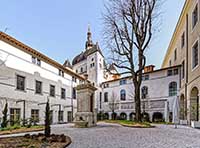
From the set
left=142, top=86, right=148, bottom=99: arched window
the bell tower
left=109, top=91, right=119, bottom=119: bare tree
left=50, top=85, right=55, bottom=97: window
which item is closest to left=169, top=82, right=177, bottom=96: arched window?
left=142, top=86, right=148, bottom=99: arched window

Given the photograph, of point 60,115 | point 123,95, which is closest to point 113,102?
point 123,95

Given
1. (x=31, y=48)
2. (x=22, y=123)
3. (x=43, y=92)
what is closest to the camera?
(x=22, y=123)

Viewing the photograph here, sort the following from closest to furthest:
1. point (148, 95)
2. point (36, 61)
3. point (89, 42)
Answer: point (36, 61) → point (148, 95) → point (89, 42)

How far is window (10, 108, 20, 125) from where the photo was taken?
18594mm

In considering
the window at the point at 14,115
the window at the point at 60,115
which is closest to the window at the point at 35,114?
the window at the point at 14,115

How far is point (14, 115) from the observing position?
19469mm

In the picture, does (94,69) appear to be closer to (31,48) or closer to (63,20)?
(31,48)

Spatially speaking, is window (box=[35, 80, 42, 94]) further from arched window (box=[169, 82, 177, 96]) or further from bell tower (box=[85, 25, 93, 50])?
bell tower (box=[85, 25, 93, 50])

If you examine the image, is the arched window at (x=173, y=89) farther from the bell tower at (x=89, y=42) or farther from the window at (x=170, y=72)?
the bell tower at (x=89, y=42)

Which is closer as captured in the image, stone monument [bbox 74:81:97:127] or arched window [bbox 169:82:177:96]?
stone monument [bbox 74:81:97:127]

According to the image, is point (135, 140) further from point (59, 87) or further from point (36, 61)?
point (59, 87)

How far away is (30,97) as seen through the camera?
72.0 feet

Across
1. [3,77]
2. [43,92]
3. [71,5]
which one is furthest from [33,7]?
[43,92]

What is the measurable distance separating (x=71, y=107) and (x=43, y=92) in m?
8.29
